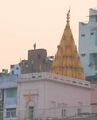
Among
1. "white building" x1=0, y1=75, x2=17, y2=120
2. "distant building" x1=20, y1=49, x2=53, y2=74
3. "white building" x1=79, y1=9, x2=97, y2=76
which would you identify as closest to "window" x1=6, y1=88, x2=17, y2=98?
"white building" x1=0, y1=75, x2=17, y2=120

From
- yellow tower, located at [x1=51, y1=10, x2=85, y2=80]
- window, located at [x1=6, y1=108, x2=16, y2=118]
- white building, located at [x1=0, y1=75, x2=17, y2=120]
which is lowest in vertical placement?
window, located at [x1=6, y1=108, x2=16, y2=118]

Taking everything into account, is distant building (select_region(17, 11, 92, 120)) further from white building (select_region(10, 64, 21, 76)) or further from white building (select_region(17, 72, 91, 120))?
white building (select_region(10, 64, 21, 76))

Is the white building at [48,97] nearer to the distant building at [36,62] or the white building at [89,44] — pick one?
the white building at [89,44]

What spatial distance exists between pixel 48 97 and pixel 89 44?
2165cm

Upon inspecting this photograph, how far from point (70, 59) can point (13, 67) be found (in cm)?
1508

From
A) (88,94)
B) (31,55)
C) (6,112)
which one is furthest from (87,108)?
(31,55)

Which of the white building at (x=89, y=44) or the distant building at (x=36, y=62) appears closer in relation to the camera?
the white building at (x=89, y=44)

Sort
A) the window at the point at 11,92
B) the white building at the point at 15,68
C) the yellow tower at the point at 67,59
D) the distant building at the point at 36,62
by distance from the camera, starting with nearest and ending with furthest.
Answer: the window at the point at 11,92
the yellow tower at the point at 67,59
the distant building at the point at 36,62
the white building at the point at 15,68

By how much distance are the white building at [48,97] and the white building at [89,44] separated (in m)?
17.2

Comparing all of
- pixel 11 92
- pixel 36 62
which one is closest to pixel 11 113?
pixel 11 92

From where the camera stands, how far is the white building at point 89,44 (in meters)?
76.1

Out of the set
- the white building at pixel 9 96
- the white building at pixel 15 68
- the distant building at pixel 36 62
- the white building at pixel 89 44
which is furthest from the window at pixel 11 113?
the white building at pixel 15 68

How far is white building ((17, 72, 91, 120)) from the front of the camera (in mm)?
55688

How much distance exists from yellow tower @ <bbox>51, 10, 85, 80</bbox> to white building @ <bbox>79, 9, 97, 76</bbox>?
2.08m
